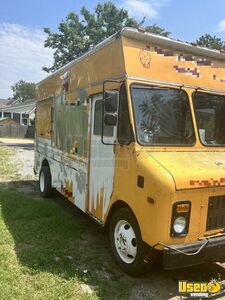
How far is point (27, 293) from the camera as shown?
419 centimetres

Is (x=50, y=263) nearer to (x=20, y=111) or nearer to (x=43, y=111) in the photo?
(x=43, y=111)

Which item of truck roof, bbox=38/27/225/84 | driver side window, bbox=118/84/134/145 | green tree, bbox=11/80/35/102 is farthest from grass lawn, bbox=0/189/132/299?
green tree, bbox=11/80/35/102

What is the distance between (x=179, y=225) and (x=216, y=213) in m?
0.59

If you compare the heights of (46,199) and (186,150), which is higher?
(186,150)

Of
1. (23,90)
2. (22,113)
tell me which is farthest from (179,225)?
(23,90)

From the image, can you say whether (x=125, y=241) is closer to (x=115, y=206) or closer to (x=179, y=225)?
(x=115, y=206)

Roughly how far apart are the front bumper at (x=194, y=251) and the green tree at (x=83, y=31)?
34.1 meters

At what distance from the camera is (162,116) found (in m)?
4.80

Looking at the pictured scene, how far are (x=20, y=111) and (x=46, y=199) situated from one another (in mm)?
50196

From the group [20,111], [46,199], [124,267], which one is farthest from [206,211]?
[20,111]

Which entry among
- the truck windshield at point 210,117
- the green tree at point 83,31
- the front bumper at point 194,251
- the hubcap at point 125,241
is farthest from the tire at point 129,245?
the green tree at point 83,31

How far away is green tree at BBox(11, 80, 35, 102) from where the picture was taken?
4215 inches

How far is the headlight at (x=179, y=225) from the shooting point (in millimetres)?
4016

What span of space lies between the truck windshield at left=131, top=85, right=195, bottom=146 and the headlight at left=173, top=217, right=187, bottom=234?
1113mm
